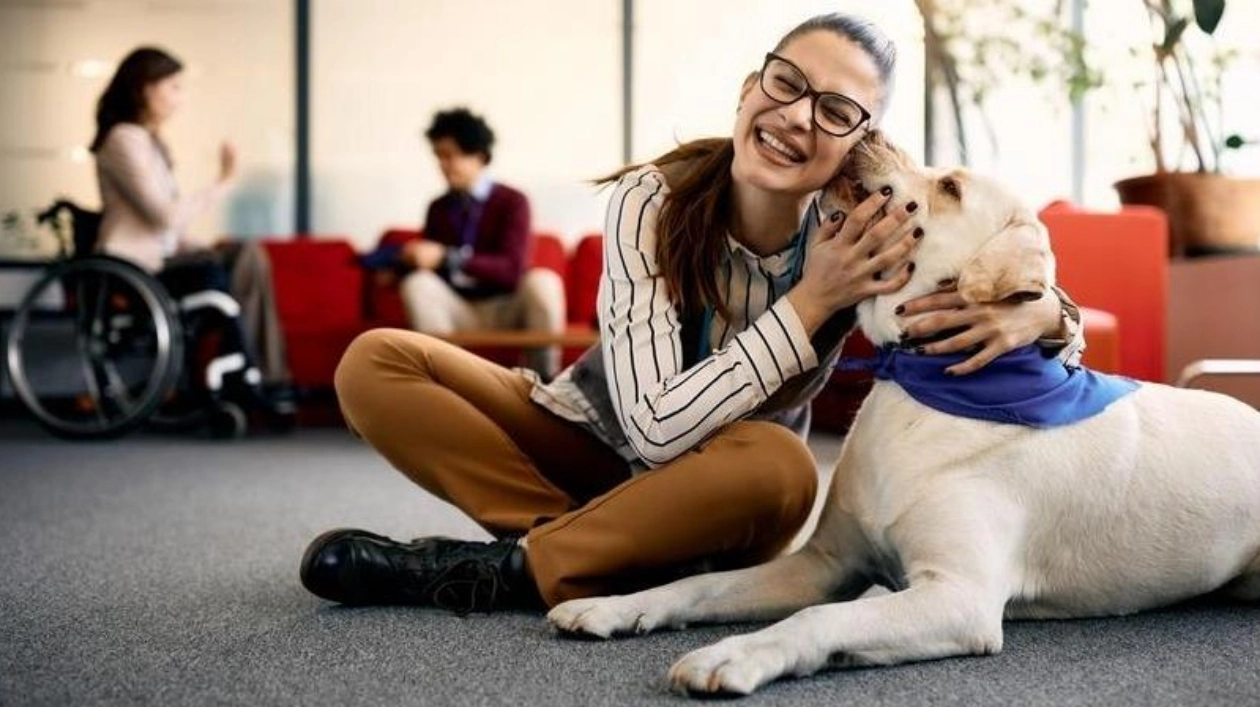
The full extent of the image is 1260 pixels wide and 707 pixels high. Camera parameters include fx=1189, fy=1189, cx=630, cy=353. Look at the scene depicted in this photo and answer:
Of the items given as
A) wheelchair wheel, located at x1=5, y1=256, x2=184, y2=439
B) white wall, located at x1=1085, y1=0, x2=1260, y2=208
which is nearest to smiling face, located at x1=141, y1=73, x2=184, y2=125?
wheelchair wheel, located at x1=5, y1=256, x2=184, y2=439

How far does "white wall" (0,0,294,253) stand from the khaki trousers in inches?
89.4

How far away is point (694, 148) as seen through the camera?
1.90 meters

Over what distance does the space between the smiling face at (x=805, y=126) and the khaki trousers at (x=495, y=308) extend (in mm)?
3105

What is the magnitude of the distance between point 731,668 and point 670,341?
1.87ft

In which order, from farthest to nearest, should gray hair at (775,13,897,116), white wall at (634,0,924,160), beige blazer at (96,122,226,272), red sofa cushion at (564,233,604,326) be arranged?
white wall at (634,0,924,160)
red sofa cushion at (564,233,604,326)
beige blazer at (96,122,226,272)
gray hair at (775,13,897,116)

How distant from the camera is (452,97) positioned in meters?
6.87

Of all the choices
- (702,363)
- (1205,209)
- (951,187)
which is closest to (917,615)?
(702,363)

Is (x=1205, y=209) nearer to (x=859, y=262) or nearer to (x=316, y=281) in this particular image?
(x=859, y=262)

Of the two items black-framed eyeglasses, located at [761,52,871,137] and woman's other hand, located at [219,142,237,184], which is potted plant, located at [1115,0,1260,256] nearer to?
black-framed eyeglasses, located at [761,52,871,137]

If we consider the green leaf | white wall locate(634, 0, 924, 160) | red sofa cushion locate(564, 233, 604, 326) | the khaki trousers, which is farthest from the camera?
white wall locate(634, 0, 924, 160)

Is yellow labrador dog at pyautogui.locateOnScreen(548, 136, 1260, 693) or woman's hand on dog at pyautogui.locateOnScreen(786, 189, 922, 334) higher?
woman's hand on dog at pyautogui.locateOnScreen(786, 189, 922, 334)

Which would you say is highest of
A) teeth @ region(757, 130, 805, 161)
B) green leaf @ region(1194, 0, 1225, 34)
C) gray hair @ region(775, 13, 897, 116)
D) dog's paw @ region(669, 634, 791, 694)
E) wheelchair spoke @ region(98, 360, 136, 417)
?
green leaf @ region(1194, 0, 1225, 34)

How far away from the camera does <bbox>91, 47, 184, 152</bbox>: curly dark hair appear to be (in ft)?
14.8

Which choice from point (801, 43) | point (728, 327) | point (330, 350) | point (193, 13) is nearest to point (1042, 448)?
point (728, 327)
